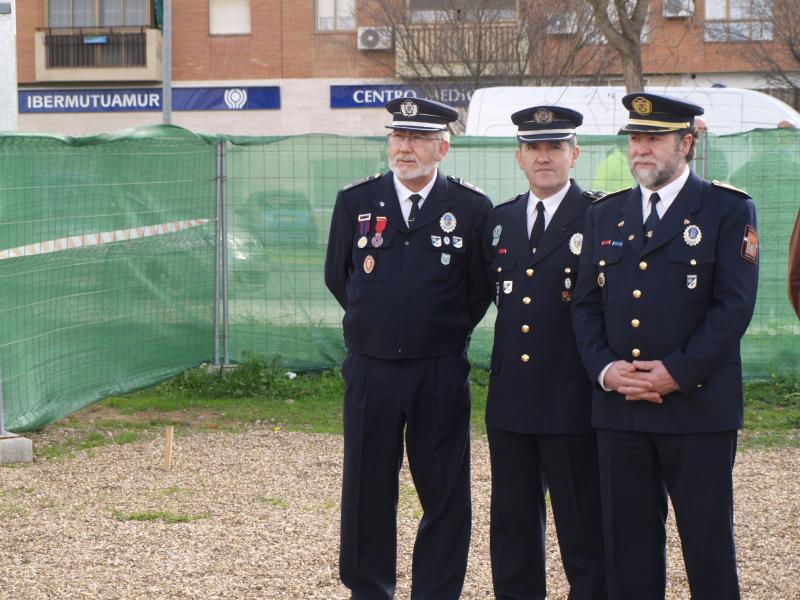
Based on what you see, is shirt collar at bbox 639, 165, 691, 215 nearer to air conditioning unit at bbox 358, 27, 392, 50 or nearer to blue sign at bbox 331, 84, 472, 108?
blue sign at bbox 331, 84, 472, 108

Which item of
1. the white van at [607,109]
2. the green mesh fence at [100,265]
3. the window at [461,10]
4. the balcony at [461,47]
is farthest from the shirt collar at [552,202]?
the window at [461,10]

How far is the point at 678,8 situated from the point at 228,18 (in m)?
13.8

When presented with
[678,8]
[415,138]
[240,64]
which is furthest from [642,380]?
[240,64]

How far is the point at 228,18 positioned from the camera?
117ft

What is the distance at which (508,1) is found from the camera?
2766 cm

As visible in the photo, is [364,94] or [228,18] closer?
[364,94]

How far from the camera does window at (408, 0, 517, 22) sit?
2739 centimetres

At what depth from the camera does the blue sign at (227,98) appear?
35.3 metres

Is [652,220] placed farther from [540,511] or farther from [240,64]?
[240,64]

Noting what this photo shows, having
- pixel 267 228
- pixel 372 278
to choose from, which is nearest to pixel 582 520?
pixel 372 278

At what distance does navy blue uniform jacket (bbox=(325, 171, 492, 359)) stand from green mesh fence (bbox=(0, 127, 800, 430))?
3862 millimetres

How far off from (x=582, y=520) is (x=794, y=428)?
4682 mm

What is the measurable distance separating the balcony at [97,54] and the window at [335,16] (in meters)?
4.99

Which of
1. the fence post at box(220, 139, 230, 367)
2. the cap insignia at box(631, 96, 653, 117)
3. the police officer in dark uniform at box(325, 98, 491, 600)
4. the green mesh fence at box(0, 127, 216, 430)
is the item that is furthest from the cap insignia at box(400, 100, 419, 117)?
the fence post at box(220, 139, 230, 367)
